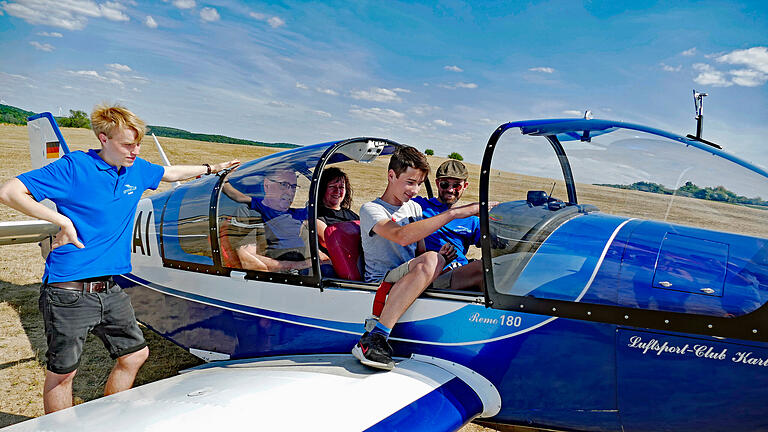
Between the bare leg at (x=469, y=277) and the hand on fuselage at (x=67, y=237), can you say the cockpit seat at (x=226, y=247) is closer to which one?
the hand on fuselage at (x=67, y=237)

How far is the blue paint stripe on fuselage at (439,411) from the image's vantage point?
233cm

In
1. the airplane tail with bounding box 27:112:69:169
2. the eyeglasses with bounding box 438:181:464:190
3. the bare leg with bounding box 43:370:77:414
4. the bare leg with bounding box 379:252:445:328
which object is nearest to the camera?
the bare leg with bounding box 43:370:77:414

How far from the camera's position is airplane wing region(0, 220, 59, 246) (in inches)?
171

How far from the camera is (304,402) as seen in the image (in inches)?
94.5

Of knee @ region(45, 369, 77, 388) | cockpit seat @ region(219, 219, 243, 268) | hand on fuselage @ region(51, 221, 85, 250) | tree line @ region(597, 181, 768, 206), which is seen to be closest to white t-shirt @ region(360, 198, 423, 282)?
cockpit seat @ region(219, 219, 243, 268)

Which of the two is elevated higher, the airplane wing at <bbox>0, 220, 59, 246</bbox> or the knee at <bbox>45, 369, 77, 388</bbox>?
the airplane wing at <bbox>0, 220, 59, 246</bbox>

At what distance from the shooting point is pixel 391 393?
2514 mm

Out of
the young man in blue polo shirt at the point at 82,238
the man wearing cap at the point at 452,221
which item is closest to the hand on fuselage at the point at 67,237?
the young man in blue polo shirt at the point at 82,238

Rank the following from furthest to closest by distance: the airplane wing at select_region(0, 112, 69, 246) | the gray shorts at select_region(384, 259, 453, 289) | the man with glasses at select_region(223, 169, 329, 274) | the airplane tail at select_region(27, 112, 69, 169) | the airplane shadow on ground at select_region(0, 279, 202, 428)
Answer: the airplane tail at select_region(27, 112, 69, 169)
the airplane wing at select_region(0, 112, 69, 246)
the airplane shadow on ground at select_region(0, 279, 202, 428)
the man with glasses at select_region(223, 169, 329, 274)
the gray shorts at select_region(384, 259, 453, 289)

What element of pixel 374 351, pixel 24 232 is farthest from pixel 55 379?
pixel 24 232

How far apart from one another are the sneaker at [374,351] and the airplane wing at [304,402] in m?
0.05

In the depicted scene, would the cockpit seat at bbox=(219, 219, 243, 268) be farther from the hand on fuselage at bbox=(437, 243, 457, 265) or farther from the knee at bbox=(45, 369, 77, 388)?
the hand on fuselage at bbox=(437, 243, 457, 265)

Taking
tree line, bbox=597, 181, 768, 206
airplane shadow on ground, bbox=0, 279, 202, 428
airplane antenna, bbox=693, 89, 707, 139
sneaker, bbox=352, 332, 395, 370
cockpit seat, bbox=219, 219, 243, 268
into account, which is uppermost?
airplane antenna, bbox=693, 89, 707, 139

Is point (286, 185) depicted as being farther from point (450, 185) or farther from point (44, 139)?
point (44, 139)
